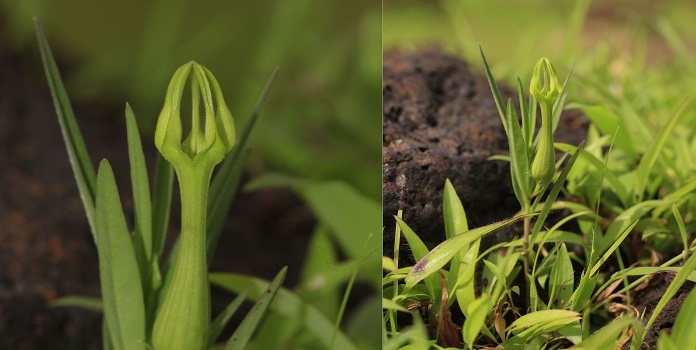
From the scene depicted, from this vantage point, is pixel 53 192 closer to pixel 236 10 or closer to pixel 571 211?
pixel 236 10

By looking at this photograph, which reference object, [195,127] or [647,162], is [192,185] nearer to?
[195,127]

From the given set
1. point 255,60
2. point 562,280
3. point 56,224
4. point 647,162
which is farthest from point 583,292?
point 255,60

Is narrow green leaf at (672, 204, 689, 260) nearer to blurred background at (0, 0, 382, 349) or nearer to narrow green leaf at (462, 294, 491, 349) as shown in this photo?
narrow green leaf at (462, 294, 491, 349)

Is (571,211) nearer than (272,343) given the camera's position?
Yes

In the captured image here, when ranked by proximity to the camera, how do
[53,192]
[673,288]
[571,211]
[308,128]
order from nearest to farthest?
1. [673,288]
2. [571,211]
3. [53,192]
4. [308,128]

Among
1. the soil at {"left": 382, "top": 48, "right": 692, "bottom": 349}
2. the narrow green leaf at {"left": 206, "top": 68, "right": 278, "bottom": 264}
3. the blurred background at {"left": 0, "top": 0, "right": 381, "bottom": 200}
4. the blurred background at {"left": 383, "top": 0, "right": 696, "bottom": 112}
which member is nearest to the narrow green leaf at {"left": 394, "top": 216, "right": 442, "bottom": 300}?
the soil at {"left": 382, "top": 48, "right": 692, "bottom": 349}

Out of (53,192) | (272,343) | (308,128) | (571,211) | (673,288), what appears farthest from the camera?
(308,128)

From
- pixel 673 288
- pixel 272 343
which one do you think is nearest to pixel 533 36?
pixel 272 343
